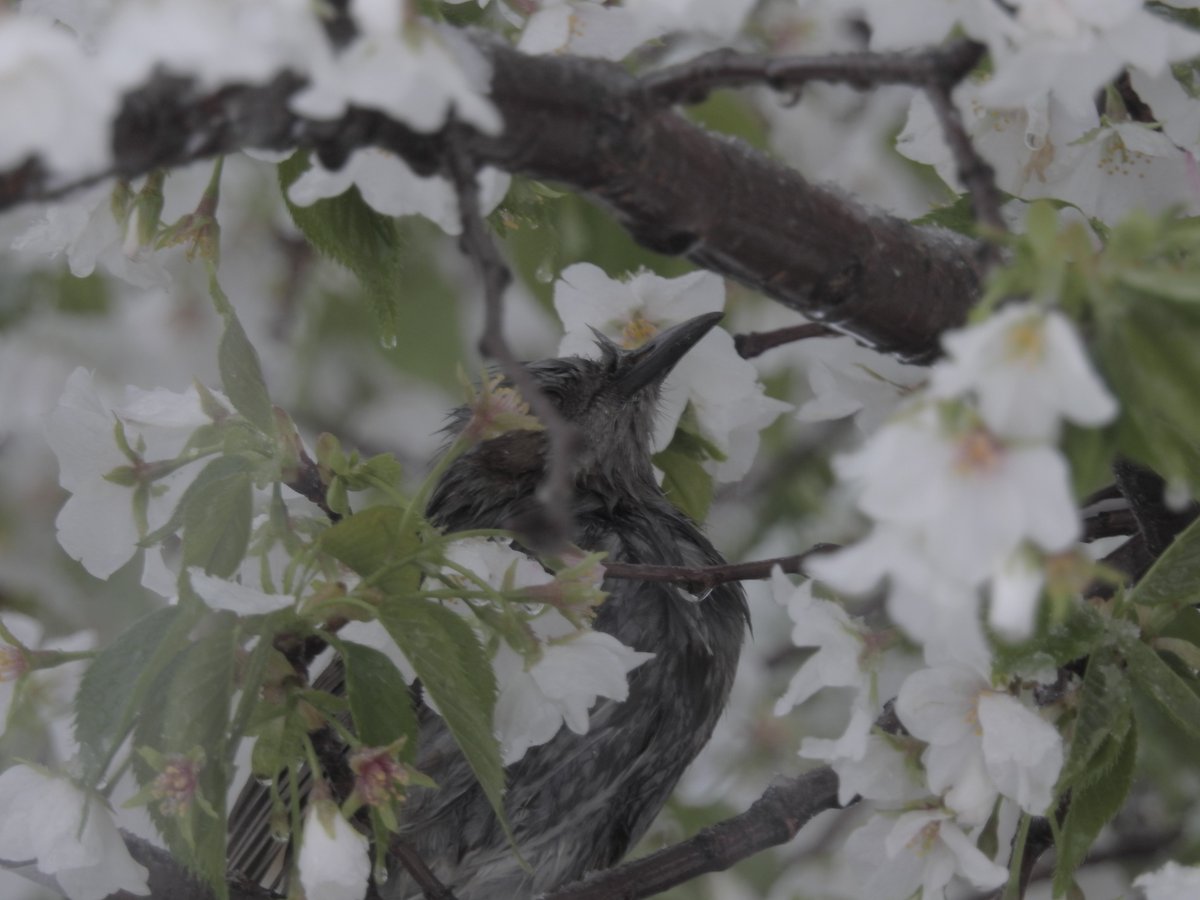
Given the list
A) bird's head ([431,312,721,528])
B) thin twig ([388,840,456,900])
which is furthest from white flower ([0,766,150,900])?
bird's head ([431,312,721,528])

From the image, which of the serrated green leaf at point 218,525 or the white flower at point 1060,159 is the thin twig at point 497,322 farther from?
the white flower at point 1060,159

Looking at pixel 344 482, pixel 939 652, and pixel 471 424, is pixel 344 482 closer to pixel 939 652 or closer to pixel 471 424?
pixel 471 424

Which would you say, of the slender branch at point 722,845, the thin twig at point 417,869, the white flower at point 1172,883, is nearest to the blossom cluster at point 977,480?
the white flower at point 1172,883

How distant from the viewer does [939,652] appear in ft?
6.09

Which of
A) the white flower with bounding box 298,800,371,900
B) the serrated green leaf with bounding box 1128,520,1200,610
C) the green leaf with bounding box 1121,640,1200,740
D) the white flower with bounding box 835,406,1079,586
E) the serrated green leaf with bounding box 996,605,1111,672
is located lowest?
the white flower with bounding box 298,800,371,900

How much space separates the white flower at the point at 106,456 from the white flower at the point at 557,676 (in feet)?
1.64

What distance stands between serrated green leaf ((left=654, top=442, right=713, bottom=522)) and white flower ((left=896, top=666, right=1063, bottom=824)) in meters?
0.77

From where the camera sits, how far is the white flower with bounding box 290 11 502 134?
125 centimetres

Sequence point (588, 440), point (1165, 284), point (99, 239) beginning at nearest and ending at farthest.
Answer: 1. point (1165, 284)
2. point (99, 239)
3. point (588, 440)

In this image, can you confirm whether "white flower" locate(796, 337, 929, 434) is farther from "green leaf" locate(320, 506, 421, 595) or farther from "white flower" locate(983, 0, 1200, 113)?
"white flower" locate(983, 0, 1200, 113)

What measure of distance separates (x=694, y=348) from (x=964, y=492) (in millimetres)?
1566

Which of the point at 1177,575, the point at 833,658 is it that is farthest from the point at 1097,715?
the point at 833,658

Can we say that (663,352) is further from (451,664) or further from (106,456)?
(451,664)

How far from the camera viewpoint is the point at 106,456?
6.96 ft
